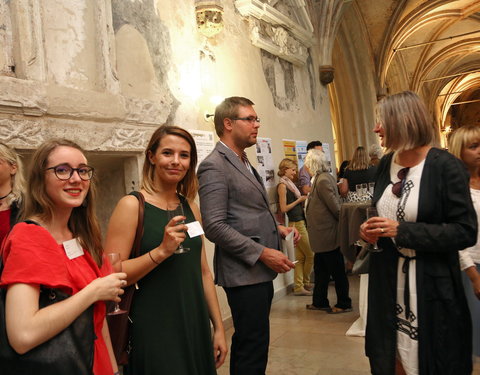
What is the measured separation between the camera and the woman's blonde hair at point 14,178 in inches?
96.5

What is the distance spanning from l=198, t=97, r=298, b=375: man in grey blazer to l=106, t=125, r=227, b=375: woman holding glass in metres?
0.36

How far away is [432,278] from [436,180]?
1.37 feet

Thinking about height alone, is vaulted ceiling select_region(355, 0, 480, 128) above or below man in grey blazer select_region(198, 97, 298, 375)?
above

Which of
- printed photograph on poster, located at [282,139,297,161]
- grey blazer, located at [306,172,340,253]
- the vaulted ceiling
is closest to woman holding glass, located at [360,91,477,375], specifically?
grey blazer, located at [306,172,340,253]

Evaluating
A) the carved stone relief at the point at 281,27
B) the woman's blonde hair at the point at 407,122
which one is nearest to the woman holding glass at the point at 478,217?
the woman's blonde hair at the point at 407,122

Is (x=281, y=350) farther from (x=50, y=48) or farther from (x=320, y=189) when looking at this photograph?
(x=50, y=48)

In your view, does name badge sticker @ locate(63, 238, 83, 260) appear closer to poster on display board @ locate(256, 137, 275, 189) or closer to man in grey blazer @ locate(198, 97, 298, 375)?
man in grey blazer @ locate(198, 97, 298, 375)

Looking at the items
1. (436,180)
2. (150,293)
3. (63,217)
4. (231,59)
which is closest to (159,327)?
(150,293)

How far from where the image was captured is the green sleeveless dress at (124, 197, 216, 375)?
1703mm

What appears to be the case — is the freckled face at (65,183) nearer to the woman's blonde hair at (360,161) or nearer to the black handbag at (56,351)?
the black handbag at (56,351)

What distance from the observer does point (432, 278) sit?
181 cm

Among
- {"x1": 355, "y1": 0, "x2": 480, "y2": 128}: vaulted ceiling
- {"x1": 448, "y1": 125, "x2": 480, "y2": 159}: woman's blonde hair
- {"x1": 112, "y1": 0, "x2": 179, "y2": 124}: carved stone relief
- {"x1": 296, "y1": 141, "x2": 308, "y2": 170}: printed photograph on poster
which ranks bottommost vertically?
{"x1": 448, "y1": 125, "x2": 480, "y2": 159}: woman's blonde hair

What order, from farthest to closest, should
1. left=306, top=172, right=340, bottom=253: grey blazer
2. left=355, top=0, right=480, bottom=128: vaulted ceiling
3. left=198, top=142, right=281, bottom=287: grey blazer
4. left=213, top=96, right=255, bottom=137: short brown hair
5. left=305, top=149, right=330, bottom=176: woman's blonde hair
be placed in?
1. left=355, top=0, right=480, bottom=128: vaulted ceiling
2. left=305, top=149, right=330, bottom=176: woman's blonde hair
3. left=306, top=172, right=340, bottom=253: grey blazer
4. left=213, top=96, right=255, bottom=137: short brown hair
5. left=198, top=142, right=281, bottom=287: grey blazer

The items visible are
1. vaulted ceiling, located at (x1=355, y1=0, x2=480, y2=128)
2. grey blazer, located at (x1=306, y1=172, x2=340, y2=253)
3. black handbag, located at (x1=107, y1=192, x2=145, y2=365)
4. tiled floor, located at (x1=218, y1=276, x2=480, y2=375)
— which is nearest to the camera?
black handbag, located at (x1=107, y1=192, x2=145, y2=365)
